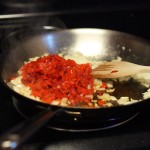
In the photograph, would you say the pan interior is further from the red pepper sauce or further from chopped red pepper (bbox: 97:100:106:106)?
chopped red pepper (bbox: 97:100:106:106)

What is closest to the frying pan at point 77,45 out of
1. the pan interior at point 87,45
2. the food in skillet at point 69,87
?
the pan interior at point 87,45

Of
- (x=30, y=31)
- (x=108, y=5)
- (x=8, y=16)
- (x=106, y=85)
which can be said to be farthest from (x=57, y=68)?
(x=108, y=5)

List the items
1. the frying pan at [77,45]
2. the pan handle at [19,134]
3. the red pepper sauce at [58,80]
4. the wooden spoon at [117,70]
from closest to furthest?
the pan handle at [19,134] < the red pepper sauce at [58,80] < the wooden spoon at [117,70] < the frying pan at [77,45]

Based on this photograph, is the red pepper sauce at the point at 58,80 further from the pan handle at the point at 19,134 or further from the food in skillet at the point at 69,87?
the pan handle at the point at 19,134

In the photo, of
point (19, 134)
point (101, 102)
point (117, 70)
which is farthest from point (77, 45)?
point (19, 134)

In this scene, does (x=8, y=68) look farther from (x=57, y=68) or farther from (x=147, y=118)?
(x=147, y=118)
